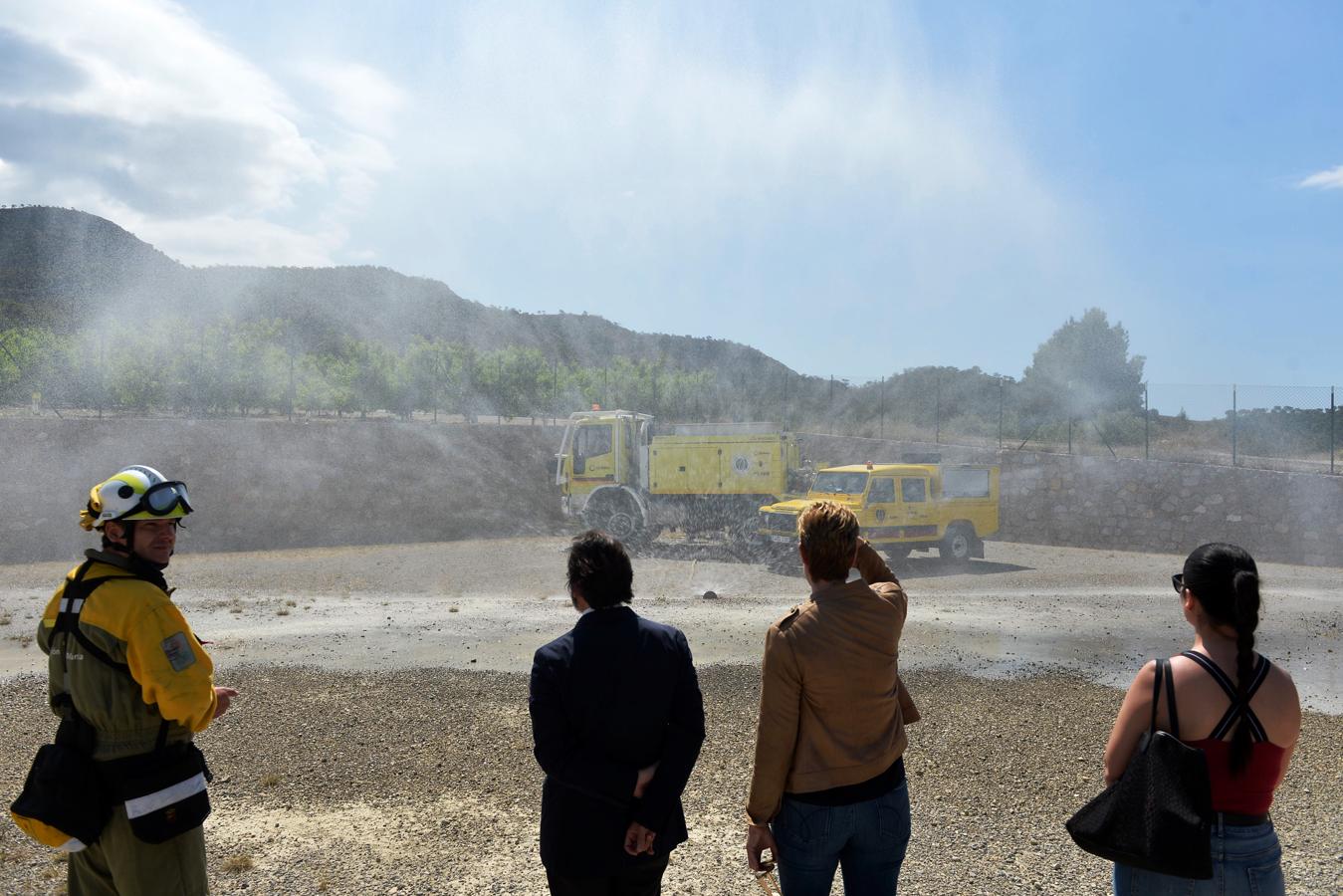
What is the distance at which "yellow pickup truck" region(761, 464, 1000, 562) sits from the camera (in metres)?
18.0

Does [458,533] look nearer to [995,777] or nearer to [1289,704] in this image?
[995,777]

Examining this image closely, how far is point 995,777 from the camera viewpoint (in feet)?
19.7

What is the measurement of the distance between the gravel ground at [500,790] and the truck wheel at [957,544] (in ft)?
33.8

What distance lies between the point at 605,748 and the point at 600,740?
32 mm

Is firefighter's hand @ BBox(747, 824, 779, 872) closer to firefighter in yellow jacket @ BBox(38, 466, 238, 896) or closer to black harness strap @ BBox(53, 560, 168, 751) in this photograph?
firefighter in yellow jacket @ BBox(38, 466, 238, 896)

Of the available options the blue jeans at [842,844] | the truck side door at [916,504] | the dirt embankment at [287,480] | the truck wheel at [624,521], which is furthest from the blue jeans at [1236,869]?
the dirt embankment at [287,480]

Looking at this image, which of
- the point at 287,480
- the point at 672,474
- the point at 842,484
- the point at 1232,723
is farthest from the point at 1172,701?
the point at 287,480

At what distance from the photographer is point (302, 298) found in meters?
121

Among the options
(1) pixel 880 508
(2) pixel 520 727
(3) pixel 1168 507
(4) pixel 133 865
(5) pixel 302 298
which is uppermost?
(5) pixel 302 298

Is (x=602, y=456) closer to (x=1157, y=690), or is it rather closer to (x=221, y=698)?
(x=221, y=698)

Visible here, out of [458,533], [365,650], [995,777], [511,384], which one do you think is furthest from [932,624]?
[511,384]

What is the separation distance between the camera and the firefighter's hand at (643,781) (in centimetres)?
277

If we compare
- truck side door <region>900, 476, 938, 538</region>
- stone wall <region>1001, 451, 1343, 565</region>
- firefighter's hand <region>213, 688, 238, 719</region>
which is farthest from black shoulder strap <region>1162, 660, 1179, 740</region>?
→ stone wall <region>1001, 451, 1343, 565</region>

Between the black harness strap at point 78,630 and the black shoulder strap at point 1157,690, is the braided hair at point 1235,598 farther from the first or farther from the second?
the black harness strap at point 78,630
